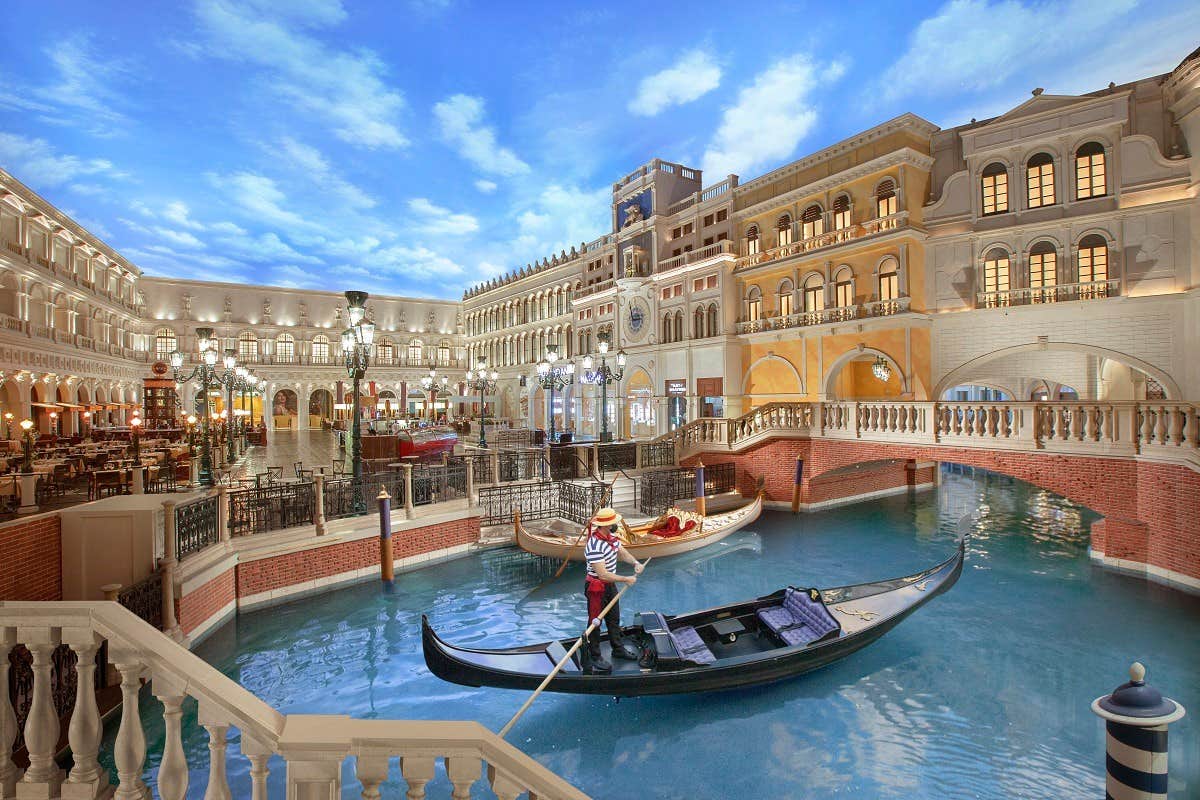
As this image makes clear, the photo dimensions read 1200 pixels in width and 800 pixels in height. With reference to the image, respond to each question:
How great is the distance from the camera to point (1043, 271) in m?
15.2

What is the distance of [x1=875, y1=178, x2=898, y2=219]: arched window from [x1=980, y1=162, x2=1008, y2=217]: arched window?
7.69 ft

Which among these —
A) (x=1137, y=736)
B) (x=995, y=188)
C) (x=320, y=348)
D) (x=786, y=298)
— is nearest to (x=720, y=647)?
(x=1137, y=736)

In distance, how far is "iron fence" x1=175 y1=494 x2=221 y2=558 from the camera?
26.7 ft

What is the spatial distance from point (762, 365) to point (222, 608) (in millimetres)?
19361

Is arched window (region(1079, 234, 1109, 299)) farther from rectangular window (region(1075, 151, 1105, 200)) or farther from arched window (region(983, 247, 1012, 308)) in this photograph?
Answer: arched window (region(983, 247, 1012, 308))

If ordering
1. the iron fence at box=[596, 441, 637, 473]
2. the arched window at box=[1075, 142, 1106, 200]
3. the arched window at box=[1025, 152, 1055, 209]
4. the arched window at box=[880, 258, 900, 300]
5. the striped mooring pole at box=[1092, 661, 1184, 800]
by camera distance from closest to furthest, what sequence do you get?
the striped mooring pole at box=[1092, 661, 1184, 800], the arched window at box=[1075, 142, 1106, 200], the arched window at box=[1025, 152, 1055, 209], the iron fence at box=[596, 441, 637, 473], the arched window at box=[880, 258, 900, 300]

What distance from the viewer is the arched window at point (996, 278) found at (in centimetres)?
1578

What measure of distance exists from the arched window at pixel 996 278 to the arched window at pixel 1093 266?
5.26 feet

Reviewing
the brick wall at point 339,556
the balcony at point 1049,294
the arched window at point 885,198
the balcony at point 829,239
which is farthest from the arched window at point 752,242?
the brick wall at point 339,556

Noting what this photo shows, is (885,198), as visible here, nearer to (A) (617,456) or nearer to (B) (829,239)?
(B) (829,239)

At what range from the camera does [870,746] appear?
621 centimetres

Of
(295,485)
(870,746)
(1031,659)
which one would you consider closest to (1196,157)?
(1031,659)

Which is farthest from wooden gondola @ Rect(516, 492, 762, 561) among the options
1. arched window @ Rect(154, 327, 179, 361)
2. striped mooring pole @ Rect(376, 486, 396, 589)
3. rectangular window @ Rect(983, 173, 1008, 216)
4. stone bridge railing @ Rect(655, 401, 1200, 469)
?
arched window @ Rect(154, 327, 179, 361)

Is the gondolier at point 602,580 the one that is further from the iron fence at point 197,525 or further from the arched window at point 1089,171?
the arched window at point 1089,171
